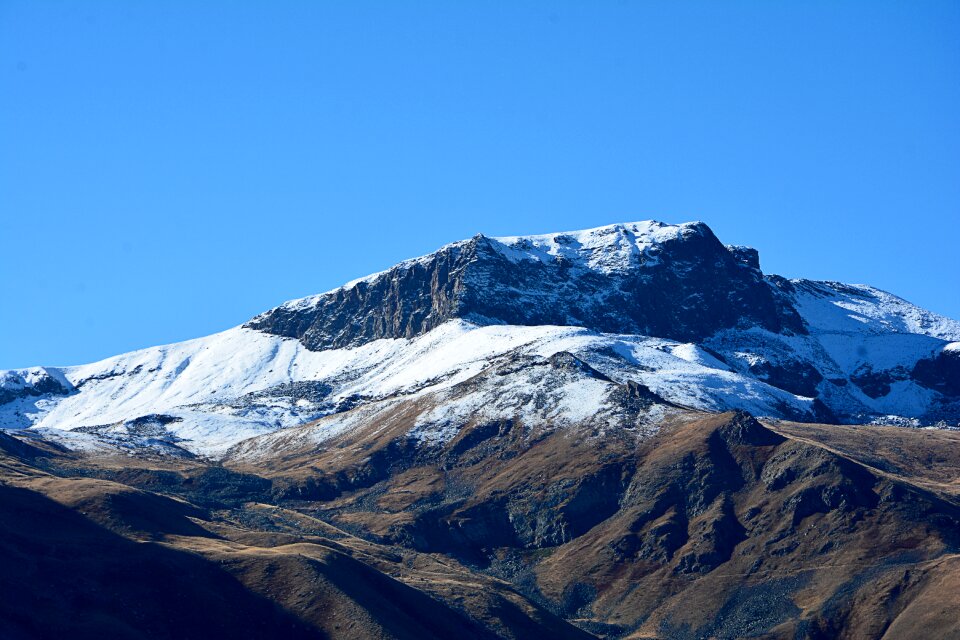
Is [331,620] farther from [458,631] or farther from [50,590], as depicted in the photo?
[50,590]

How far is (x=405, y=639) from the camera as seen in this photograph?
586 feet

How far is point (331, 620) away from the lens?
182625 millimetres

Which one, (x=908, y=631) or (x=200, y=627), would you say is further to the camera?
(x=908, y=631)

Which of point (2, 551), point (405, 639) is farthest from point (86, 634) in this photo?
point (405, 639)

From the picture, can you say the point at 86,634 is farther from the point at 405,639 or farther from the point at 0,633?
the point at 405,639

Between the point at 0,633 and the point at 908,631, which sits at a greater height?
the point at 908,631

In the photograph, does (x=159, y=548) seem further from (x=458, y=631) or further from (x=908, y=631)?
(x=908, y=631)

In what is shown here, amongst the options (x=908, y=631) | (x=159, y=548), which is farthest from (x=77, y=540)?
(x=908, y=631)

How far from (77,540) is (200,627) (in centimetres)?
2941

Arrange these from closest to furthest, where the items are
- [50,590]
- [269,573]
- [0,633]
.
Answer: [0,633] < [50,590] < [269,573]

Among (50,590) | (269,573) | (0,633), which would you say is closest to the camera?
(0,633)

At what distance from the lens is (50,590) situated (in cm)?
17375

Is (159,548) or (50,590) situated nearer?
(50,590)

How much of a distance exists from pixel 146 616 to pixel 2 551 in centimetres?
2214
